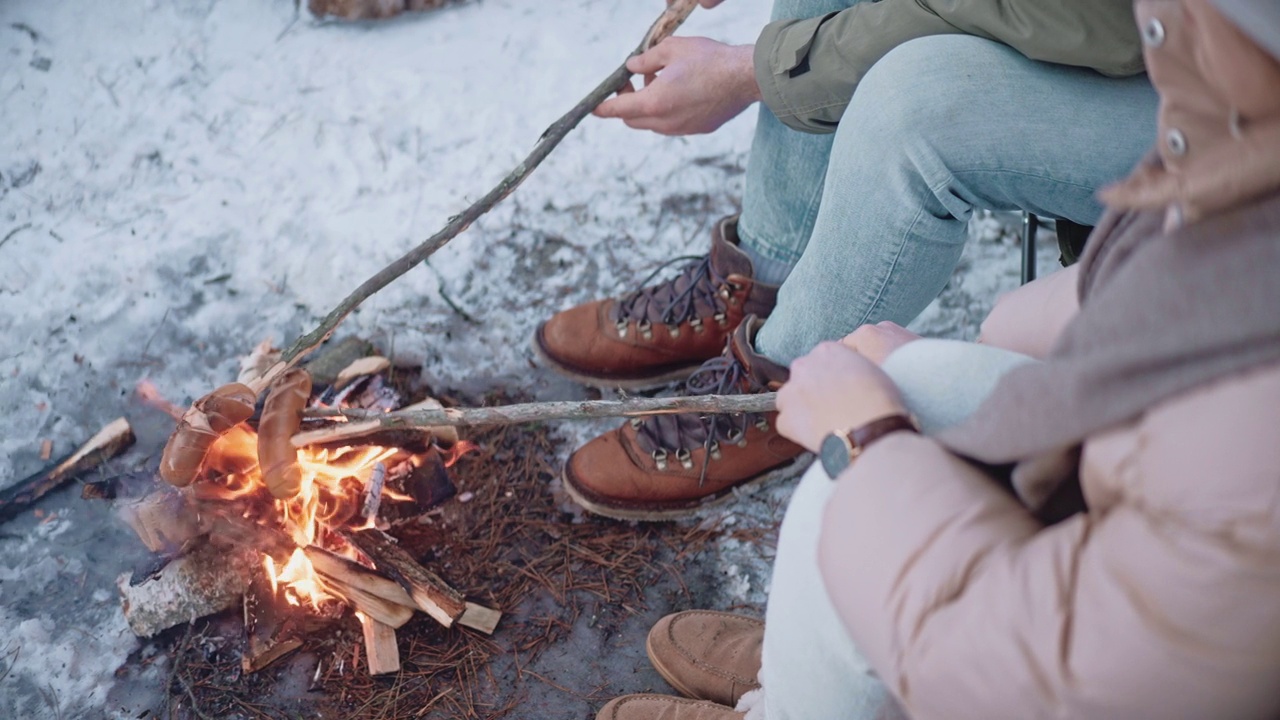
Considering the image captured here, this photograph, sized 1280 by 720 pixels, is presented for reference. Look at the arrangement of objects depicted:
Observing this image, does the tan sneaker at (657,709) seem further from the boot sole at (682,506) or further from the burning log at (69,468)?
the burning log at (69,468)

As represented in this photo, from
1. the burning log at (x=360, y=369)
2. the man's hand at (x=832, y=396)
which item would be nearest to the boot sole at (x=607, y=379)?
the burning log at (x=360, y=369)

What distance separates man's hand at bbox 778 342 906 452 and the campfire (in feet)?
3.56

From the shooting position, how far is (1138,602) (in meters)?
0.82

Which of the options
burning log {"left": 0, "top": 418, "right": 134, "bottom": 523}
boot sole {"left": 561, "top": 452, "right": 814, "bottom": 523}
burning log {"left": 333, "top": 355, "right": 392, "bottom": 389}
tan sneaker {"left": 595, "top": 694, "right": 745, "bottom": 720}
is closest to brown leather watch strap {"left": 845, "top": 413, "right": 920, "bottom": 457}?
tan sneaker {"left": 595, "top": 694, "right": 745, "bottom": 720}

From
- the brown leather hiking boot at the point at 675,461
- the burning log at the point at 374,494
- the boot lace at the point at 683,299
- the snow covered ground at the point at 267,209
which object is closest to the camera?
the burning log at the point at 374,494

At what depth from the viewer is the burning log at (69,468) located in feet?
7.34

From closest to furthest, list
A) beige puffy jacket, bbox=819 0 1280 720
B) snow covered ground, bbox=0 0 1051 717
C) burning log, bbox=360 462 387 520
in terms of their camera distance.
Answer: beige puffy jacket, bbox=819 0 1280 720, burning log, bbox=360 462 387 520, snow covered ground, bbox=0 0 1051 717

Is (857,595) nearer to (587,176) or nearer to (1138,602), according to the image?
(1138,602)

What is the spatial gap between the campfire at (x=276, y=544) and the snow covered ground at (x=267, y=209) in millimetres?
218

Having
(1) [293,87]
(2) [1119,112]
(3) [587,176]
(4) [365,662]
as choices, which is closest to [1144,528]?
(2) [1119,112]

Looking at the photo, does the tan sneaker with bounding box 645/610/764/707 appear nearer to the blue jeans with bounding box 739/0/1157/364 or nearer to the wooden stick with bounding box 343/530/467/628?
the wooden stick with bounding box 343/530/467/628

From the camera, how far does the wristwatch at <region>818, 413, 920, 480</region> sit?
112cm

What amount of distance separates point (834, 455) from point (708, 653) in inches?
35.2

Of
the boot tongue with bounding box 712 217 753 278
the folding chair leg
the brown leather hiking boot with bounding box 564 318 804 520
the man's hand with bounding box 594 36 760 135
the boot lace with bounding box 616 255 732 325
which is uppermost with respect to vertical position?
the man's hand with bounding box 594 36 760 135
